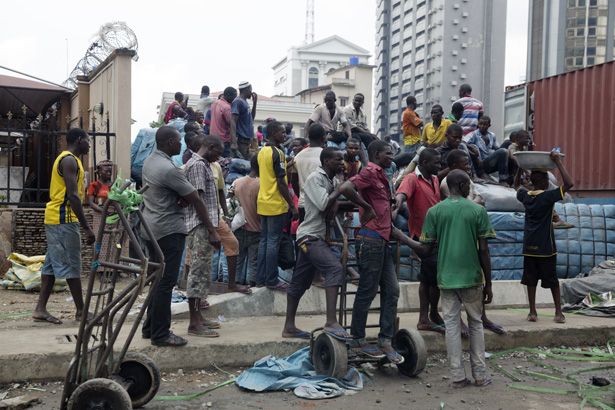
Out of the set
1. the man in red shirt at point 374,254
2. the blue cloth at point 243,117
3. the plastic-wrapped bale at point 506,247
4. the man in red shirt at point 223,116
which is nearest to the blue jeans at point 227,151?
the man in red shirt at point 223,116

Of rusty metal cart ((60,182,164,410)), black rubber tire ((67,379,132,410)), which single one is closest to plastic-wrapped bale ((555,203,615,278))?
rusty metal cart ((60,182,164,410))

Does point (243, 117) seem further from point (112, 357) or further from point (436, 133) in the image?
point (112, 357)

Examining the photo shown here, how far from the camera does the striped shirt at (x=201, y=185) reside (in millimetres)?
5391

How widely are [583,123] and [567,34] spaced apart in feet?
199

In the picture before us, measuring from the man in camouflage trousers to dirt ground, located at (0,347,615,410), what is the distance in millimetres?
608

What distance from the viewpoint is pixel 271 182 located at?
6.48m

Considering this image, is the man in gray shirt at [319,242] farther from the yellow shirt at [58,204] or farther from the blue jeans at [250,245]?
the yellow shirt at [58,204]

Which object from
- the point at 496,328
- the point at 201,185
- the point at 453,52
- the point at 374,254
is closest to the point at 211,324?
the point at 201,185

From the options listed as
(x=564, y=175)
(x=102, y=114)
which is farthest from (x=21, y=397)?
A: (x=102, y=114)

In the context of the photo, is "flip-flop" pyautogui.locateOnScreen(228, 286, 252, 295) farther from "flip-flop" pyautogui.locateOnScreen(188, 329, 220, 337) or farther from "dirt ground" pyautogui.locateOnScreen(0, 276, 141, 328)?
"dirt ground" pyautogui.locateOnScreen(0, 276, 141, 328)

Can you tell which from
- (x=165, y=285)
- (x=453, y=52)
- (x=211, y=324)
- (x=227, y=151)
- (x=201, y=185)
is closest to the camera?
(x=165, y=285)

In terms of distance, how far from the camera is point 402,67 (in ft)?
265

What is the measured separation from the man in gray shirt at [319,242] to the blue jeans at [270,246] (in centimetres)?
118

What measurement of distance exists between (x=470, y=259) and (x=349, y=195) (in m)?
1.10
